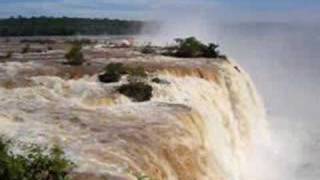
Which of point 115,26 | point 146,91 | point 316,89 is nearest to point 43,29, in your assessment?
point 115,26

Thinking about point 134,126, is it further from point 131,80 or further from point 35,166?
point 131,80

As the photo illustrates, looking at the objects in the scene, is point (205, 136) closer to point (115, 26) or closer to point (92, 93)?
point (92, 93)

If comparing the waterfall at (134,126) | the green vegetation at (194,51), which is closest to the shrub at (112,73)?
the waterfall at (134,126)

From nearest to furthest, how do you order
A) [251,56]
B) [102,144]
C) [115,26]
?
[102,144]
[251,56]
[115,26]

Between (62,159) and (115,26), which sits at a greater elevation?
(62,159)

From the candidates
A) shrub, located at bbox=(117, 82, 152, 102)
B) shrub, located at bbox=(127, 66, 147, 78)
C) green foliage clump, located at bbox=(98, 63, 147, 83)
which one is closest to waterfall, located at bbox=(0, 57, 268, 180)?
shrub, located at bbox=(117, 82, 152, 102)

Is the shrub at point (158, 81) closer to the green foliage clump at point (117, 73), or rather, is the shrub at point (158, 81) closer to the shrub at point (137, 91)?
the green foliage clump at point (117, 73)
